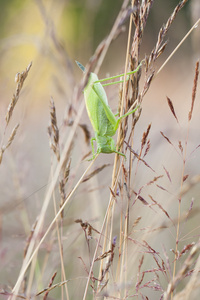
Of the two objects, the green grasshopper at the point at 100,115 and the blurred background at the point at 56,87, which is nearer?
the green grasshopper at the point at 100,115

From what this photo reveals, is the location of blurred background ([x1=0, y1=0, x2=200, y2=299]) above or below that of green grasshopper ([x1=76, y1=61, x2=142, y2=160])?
above

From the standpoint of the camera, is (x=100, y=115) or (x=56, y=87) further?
(x=100, y=115)

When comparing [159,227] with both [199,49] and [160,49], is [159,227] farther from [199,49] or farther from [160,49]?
[199,49]

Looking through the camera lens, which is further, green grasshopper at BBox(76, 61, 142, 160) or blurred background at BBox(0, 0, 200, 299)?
blurred background at BBox(0, 0, 200, 299)

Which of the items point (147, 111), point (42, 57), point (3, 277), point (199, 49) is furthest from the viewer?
point (147, 111)

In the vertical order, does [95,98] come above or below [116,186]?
above

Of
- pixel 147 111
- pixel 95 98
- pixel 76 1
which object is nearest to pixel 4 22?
pixel 76 1

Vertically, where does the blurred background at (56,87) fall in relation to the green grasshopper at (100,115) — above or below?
above

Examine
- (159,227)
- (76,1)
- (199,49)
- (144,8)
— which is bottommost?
(159,227)
